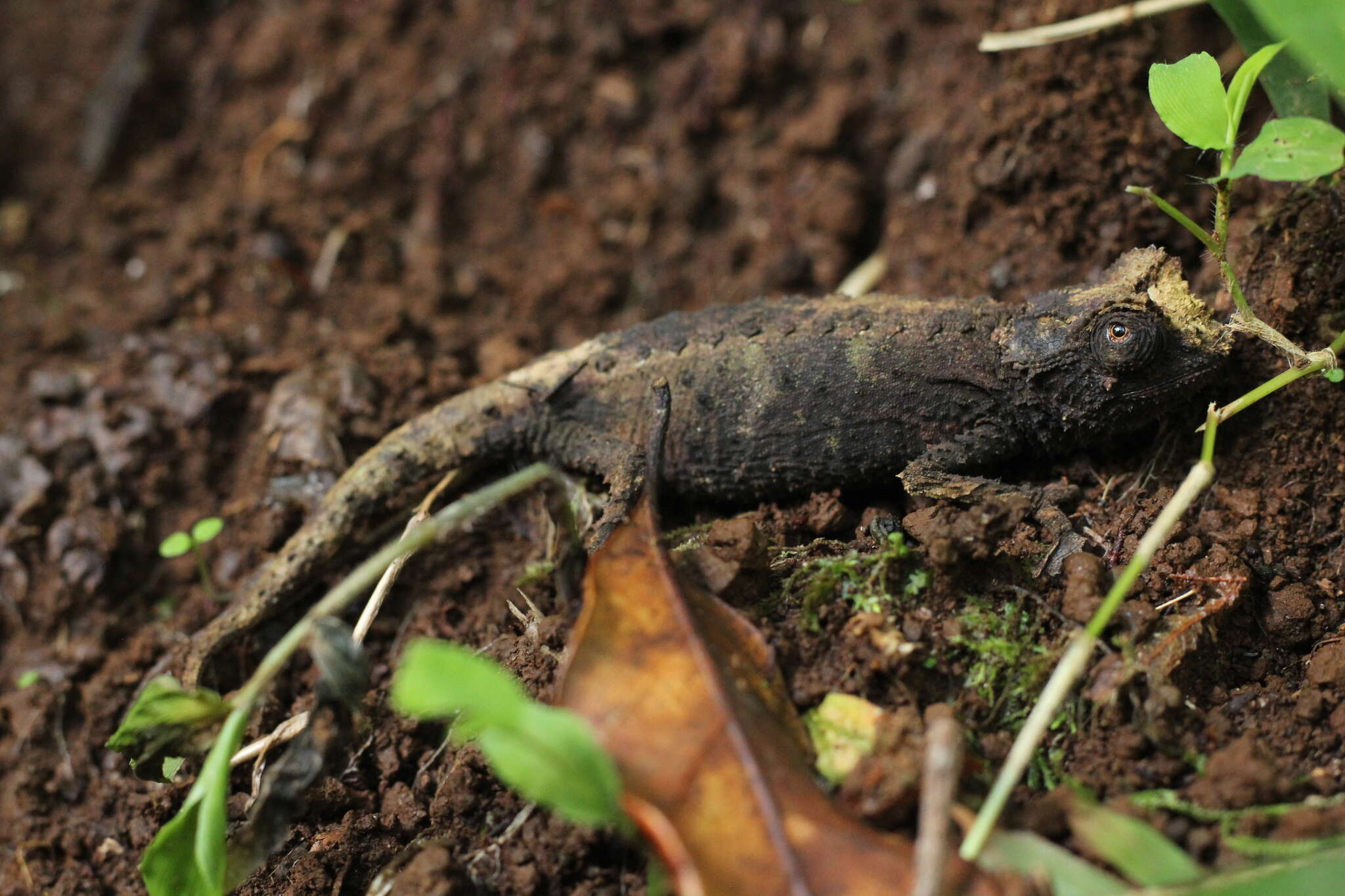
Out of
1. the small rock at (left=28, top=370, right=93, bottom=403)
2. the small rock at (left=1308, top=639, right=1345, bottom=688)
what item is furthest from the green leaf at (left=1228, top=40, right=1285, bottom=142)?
the small rock at (left=28, top=370, right=93, bottom=403)

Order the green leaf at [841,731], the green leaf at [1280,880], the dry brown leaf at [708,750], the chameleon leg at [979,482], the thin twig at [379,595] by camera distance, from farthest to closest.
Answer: the thin twig at [379,595], the chameleon leg at [979,482], the green leaf at [841,731], the dry brown leaf at [708,750], the green leaf at [1280,880]

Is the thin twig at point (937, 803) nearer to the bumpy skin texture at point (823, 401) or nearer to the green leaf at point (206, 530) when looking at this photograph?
the bumpy skin texture at point (823, 401)

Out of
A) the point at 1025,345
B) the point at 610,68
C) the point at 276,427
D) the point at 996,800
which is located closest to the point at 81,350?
the point at 276,427

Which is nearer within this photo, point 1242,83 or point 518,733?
point 518,733

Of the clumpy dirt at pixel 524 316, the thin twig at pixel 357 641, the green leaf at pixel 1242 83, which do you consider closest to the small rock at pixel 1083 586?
the clumpy dirt at pixel 524 316

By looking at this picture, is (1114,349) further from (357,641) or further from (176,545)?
(176,545)

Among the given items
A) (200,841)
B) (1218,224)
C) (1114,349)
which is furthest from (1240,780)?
(200,841)

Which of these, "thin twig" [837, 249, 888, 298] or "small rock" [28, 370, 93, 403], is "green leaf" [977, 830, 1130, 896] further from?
"small rock" [28, 370, 93, 403]

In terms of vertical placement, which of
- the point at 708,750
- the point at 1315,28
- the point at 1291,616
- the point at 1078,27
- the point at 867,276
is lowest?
the point at 1291,616
